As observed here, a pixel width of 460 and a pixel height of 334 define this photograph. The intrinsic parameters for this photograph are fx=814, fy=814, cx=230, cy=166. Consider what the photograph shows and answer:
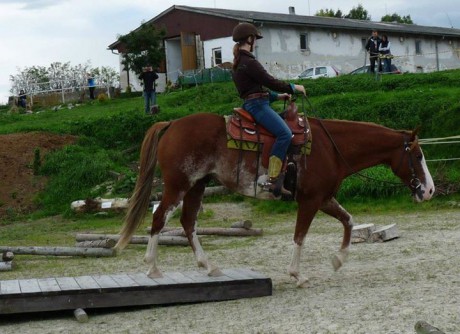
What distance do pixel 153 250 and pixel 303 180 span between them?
2.07 m

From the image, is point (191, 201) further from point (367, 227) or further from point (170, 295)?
point (367, 227)

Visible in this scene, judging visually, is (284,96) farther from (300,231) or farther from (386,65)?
(386,65)

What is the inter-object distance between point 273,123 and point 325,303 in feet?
8.05

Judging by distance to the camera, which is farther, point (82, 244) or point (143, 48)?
point (143, 48)

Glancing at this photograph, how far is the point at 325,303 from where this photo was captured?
8883mm

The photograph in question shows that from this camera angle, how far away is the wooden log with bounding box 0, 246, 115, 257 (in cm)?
1397

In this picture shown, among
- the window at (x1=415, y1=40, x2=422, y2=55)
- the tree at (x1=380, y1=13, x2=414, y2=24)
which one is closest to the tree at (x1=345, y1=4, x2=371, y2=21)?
the tree at (x1=380, y1=13, x2=414, y2=24)

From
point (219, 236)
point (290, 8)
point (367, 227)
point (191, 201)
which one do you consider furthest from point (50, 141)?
point (290, 8)

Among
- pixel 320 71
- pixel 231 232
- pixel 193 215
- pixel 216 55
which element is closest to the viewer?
pixel 193 215

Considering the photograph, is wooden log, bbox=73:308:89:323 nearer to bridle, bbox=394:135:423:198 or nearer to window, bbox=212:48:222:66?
bridle, bbox=394:135:423:198

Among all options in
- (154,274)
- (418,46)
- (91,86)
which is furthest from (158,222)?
(418,46)

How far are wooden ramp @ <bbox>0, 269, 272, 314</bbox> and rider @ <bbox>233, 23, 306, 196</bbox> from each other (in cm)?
130

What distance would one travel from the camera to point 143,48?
43281mm

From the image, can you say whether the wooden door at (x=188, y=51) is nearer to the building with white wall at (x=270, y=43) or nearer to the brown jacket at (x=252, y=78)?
the building with white wall at (x=270, y=43)
